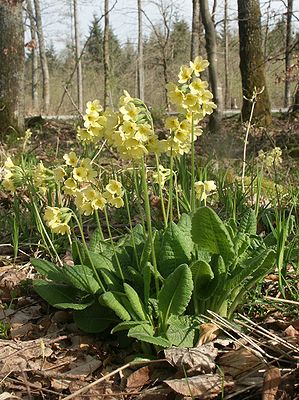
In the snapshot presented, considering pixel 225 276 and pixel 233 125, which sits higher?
pixel 233 125

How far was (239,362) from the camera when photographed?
1544 mm

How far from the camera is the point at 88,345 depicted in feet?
5.84

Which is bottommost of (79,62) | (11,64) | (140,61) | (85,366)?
(85,366)

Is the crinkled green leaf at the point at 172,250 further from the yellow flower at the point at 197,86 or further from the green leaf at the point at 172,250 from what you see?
the yellow flower at the point at 197,86

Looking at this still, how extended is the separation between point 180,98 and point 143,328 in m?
0.75

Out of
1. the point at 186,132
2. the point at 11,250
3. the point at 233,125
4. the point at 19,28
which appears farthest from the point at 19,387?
the point at 233,125

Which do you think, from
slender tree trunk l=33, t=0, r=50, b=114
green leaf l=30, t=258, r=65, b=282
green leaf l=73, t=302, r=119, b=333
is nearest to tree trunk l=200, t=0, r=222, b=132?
green leaf l=30, t=258, r=65, b=282

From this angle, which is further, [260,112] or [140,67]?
[140,67]

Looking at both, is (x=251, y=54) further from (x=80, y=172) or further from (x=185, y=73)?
(x=80, y=172)

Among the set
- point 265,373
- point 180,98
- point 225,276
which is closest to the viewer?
point 265,373

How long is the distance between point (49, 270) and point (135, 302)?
1.46 ft

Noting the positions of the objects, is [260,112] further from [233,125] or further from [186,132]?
[186,132]

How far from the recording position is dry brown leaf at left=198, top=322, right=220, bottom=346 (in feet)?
5.39

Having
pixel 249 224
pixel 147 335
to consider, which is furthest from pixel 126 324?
pixel 249 224
